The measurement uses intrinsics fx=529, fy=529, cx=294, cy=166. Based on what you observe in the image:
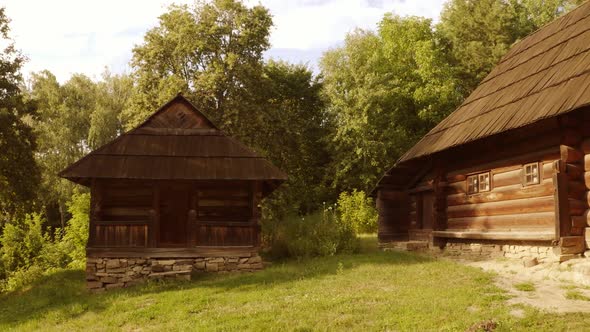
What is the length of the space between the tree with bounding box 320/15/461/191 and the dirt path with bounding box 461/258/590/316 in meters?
16.6

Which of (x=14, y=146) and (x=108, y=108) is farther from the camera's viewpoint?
(x=108, y=108)

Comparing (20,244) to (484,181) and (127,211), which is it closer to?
(127,211)

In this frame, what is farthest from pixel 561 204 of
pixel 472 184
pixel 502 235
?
pixel 472 184

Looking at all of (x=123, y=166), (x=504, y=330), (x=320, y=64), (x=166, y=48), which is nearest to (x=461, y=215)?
(x=504, y=330)

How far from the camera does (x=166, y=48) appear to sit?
2539cm

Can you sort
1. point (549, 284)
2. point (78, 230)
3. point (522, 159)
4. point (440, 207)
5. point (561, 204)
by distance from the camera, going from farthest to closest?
point (78, 230) < point (440, 207) < point (522, 159) < point (561, 204) < point (549, 284)

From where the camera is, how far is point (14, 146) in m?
17.3

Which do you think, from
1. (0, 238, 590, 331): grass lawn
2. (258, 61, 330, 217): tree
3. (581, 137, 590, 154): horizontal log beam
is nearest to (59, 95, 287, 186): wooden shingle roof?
(0, 238, 590, 331): grass lawn

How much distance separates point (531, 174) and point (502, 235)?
1.65m

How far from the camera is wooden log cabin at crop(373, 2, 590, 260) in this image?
11.0 m

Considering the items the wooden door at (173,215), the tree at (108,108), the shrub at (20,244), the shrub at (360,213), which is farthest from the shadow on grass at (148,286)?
the tree at (108,108)

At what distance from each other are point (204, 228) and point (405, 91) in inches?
785

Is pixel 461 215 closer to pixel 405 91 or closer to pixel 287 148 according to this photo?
pixel 287 148

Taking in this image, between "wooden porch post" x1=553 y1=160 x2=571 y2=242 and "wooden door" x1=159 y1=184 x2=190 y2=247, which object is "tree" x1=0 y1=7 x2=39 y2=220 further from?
"wooden porch post" x1=553 y1=160 x2=571 y2=242
